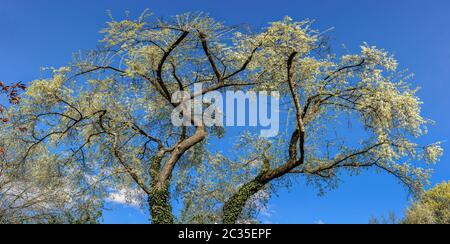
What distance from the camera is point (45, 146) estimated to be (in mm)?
23641

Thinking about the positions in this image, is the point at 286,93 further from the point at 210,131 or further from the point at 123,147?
the point at 123,147

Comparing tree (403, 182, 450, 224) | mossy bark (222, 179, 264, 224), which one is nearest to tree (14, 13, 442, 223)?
mossy bark (222, 179, 264, 224)

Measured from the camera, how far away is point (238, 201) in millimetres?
21594

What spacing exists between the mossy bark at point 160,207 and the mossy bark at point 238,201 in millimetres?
2565

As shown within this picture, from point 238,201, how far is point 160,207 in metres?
3.54

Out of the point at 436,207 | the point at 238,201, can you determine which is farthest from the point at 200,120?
the point at 436,207

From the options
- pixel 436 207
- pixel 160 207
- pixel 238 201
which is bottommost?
pixel 160 207

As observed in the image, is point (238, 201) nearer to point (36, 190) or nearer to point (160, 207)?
point (160, 207)

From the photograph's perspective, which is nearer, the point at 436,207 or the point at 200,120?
the point at 200,120

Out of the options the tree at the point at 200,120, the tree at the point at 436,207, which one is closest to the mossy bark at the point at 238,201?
the tree at the point at 200,120

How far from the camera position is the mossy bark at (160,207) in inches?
784

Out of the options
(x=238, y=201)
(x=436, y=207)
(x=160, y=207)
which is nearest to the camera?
(x=160, y=207)
